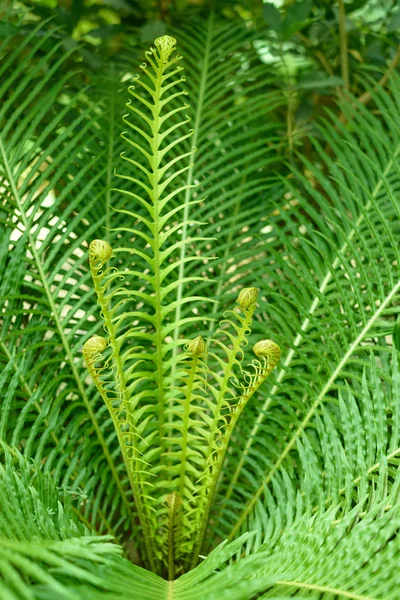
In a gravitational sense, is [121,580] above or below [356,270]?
below

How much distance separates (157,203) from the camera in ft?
2.08

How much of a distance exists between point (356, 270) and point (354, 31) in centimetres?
57

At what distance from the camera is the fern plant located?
584 mm

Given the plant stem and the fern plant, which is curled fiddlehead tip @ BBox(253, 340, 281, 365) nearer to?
the fern plant

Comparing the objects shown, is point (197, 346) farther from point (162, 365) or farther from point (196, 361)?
point (162, 365)

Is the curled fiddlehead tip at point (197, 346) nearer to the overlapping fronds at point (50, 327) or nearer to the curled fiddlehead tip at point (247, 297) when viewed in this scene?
the curled fiddlehead tip at point (247, 297)

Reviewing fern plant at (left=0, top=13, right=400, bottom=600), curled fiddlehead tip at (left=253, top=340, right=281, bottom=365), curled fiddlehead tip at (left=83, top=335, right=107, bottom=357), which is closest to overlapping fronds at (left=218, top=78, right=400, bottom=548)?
fern plant at (left=0, top=13, right=400, bottom=600)

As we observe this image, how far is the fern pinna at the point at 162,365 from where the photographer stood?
1.97ft

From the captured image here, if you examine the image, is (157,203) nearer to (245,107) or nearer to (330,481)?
(330,481)

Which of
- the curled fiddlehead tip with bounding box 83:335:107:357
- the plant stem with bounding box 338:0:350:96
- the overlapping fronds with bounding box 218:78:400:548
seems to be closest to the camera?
the curled fiddlehead tip with bounding box 83:335:107:357

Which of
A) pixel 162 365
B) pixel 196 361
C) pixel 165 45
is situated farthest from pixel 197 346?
pixel 165 45

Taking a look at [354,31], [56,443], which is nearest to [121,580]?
[56,443]

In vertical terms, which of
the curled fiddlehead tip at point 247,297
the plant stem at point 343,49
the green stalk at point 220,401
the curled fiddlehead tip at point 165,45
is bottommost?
the green stalk at point 220,401

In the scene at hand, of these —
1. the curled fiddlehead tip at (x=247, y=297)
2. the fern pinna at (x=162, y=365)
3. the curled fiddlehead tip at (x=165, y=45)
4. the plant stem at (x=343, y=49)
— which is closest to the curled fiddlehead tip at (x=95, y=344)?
the fern pinna at (x=162, y=365)
